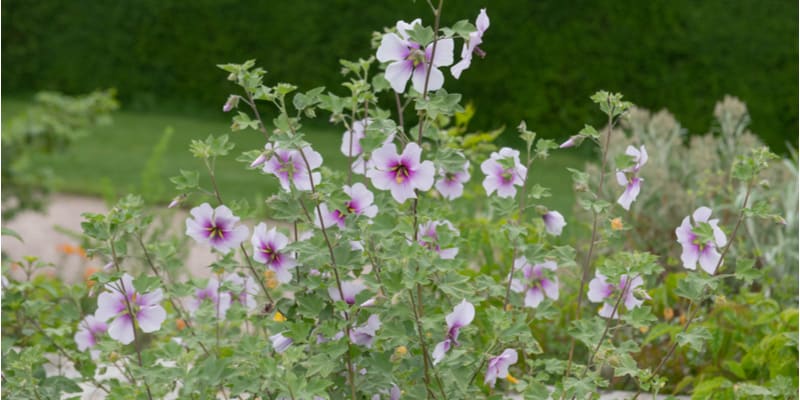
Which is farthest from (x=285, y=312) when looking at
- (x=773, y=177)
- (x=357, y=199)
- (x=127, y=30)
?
(x=127, y=30)

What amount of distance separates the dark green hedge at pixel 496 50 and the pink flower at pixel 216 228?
686cm

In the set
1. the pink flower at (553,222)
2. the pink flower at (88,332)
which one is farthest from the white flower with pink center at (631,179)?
the pink flower at (88,332)

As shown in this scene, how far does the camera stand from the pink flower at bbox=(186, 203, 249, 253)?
6.01 feet

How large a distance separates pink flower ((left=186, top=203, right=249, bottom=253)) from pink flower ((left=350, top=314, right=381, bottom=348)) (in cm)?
25

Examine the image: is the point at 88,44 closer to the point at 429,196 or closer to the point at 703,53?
the point at 703,53

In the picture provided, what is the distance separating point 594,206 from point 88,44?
9583 millimetres

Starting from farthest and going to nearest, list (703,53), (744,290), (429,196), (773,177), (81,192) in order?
(703,53) → (81,192) → (773,177) → (429,196) → (744,290)

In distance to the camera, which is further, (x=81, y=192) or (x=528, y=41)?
(x=528, y=41)

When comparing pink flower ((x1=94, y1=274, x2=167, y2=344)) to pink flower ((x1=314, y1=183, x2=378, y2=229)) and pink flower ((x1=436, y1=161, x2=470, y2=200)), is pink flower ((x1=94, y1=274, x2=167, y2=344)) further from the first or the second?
pink flower ((x1=436, y1=161, x2=470, y2=200))

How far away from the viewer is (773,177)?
382cm

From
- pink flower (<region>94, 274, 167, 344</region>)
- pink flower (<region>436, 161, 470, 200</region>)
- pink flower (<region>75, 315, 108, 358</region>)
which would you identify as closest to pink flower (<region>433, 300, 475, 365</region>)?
pink flower (<region>436, 161, 470, 200</region>)

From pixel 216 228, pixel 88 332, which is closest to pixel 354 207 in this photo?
pixel 216 228

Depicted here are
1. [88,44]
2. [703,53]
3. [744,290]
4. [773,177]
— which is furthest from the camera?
[88,44]

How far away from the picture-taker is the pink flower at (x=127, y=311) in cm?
188
